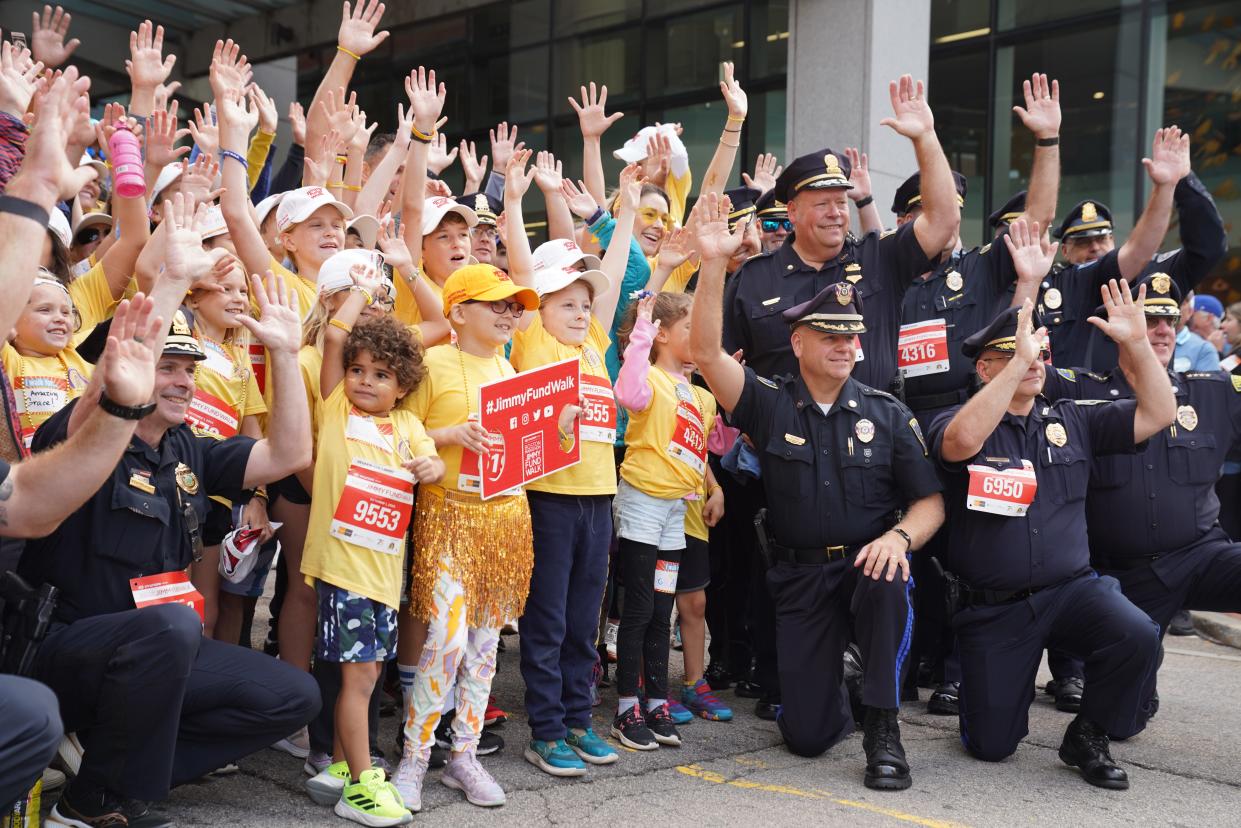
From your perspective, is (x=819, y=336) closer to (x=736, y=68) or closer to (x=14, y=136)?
(x=14, y=136)

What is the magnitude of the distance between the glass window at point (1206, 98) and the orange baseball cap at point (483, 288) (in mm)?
10302

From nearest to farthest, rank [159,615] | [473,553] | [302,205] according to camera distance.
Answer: [159,615] → [473,553] → [302,205]

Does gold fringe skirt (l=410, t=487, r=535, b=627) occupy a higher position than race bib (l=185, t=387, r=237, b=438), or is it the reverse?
race bib (l=185, t=387, r=237, b=438)

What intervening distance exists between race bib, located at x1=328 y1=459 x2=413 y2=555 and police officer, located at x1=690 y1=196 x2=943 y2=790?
1.42 metres

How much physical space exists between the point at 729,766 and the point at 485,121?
13.2 meters

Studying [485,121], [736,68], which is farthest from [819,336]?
[485,121]

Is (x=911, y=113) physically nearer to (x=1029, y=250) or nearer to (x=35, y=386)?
(x=1029, y=250)

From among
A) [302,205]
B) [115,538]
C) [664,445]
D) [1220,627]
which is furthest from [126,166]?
[1220,627]

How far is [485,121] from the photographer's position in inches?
654

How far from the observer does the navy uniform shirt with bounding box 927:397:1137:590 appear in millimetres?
5090

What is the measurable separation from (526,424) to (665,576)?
3.94 feet

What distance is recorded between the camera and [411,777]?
4078 millimetres

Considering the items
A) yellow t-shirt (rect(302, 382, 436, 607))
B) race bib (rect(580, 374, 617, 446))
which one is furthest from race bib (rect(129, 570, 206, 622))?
race bib (rect(580, 374, 617, 446))

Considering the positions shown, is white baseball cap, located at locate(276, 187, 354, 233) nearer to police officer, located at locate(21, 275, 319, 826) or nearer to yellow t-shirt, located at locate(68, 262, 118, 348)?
→ yellow t-shirt, located at locate(68, 262, 118, 348)
